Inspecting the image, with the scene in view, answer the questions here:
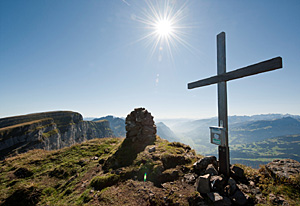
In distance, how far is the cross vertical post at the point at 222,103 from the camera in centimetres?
537

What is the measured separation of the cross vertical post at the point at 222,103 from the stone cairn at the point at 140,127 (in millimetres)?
7439

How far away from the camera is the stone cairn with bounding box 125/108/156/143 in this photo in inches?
481

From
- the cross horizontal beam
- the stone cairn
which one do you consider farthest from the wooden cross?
the stone cairn

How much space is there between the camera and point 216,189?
15.4 feet

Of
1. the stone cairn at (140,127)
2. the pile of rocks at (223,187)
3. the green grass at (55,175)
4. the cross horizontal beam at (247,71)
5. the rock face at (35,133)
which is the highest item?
the cross horizontal beam at (247,71)


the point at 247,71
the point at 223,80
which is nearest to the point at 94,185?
the point at 223,80

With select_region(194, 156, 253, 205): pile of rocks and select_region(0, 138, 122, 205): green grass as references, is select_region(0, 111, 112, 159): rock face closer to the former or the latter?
select_region(0, 138, 122, 205): green grass

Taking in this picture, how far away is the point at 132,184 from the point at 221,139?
17.4 feet

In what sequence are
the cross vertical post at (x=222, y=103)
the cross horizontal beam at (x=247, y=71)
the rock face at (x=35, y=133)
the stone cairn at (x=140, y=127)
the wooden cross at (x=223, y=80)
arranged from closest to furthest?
the cross horizontal beam at (x=247, y=71) → the wooden cross at (x=223, y=80) → the cross vertical post at (x=222, y=103) → the stone cairn at (x=140, y=127) → the rock face at (x=35, y=133)

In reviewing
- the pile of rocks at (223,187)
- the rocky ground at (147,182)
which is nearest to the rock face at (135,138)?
the rocky ground at (147,182)

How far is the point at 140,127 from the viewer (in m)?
13.0

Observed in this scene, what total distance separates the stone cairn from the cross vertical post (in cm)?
744

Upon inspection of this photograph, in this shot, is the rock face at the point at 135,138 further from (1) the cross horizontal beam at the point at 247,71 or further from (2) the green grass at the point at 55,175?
(1) the cross horizontal beam at the point at 247,71

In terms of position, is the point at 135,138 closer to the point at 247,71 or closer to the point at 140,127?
the point at 140,127
